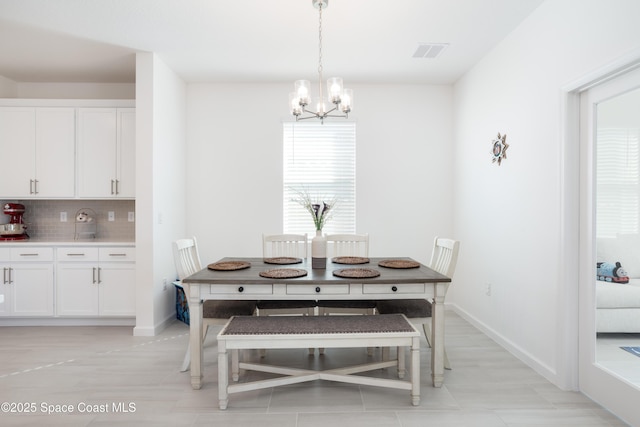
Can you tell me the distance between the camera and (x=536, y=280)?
2.88 meters

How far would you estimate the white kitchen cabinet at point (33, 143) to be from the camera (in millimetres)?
4051

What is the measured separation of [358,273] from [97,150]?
3183mm

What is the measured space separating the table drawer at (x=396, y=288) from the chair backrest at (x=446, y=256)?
1.06 ft

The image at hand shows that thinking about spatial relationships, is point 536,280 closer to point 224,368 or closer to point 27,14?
point 224,368

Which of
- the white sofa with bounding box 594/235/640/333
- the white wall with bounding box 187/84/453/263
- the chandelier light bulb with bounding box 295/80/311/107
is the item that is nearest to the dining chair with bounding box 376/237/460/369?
the white sofa with bounding box 594/235/640/333

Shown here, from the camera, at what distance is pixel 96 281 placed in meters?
3.91

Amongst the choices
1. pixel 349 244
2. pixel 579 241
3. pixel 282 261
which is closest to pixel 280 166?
pixel 349 244

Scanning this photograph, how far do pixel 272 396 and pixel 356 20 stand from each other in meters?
2.86

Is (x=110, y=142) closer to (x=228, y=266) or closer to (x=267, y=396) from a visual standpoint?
(x=228, y=266)

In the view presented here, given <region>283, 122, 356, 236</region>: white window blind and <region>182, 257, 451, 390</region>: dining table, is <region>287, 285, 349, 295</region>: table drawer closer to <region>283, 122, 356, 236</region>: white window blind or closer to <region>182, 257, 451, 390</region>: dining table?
<region>182, 257, 451, 390</region>: dining table

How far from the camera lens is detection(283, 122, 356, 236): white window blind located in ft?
15.2

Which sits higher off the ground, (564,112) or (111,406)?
(564,112)

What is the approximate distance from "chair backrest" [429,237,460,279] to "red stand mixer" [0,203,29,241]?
4.31m

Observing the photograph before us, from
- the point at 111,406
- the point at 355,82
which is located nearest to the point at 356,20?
the point at 355,82
